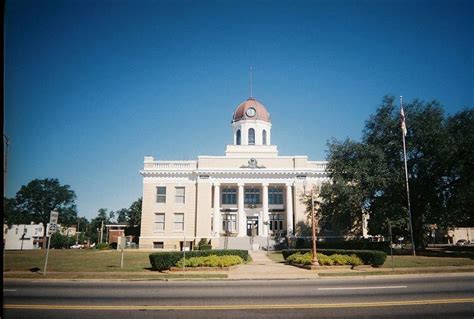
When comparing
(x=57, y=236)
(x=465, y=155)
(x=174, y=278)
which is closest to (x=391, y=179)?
(x=465, y=155)

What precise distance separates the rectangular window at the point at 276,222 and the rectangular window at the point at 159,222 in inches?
668

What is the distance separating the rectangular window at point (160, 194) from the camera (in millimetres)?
50844

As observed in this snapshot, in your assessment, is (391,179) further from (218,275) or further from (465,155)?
(218,275)

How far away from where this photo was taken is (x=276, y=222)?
177 ft

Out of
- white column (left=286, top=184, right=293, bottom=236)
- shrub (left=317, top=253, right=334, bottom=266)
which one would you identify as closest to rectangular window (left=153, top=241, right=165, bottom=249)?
white column (left=286, top=184, right=293, bottom=236)

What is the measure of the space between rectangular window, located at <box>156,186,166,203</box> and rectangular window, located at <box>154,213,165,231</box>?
2091 millimetres

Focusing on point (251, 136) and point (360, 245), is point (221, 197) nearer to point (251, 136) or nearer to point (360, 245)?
point (251, 136)

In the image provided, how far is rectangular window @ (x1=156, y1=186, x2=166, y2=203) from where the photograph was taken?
2002 inches

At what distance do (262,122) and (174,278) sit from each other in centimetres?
4130

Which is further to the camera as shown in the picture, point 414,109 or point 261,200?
point 261,200

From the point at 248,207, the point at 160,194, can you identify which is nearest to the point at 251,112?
the point at 248,207

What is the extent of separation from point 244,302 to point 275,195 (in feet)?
150

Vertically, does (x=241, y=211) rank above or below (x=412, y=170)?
below

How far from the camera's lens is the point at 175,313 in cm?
878
